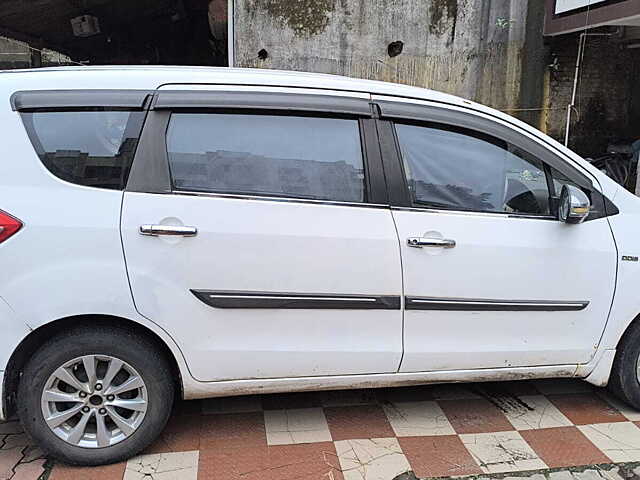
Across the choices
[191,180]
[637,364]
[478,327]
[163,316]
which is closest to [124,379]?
[163,316]

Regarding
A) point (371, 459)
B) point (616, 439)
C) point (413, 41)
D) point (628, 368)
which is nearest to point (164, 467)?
point (371, 459)

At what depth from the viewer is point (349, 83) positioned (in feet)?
9.82

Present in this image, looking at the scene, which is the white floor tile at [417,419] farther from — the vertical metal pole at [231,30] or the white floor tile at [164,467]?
the vertical metal pole at [231,30]

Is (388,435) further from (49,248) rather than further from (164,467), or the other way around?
(49,248)

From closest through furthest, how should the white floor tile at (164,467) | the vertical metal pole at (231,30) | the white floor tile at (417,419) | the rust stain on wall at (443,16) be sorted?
the white floor tile at (164,467) → the white floor tile at (417,419) → the vertical metal pole at (231,30) → the rust stain on wall at (443,16)

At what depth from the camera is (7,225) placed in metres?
2.53

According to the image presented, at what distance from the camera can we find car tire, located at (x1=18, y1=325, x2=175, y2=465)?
2650 millimetres

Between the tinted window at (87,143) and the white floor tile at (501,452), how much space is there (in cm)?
223

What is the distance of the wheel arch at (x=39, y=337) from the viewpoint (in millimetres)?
2623

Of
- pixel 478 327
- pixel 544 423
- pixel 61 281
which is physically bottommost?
pixel 544 423

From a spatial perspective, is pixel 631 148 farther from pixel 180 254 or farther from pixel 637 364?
pixel 180 254

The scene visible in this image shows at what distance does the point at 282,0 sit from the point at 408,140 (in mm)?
4645

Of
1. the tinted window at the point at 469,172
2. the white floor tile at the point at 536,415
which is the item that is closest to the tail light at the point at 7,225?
the tinted window at the point at 469,172

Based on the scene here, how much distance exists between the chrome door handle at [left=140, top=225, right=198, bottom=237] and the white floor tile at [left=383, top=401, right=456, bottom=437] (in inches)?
61.8
